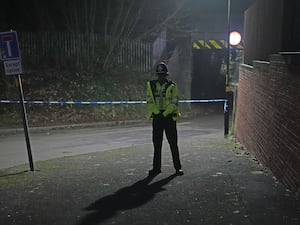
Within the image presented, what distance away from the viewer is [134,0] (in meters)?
20.1

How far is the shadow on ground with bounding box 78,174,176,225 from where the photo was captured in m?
4.83

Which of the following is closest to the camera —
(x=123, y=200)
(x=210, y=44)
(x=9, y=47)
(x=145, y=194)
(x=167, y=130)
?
(x=123, y=200)

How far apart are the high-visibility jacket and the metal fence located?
44.7ft

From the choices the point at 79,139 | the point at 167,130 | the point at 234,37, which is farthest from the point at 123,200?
the point at 234,37

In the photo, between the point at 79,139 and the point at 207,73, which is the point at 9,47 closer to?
the point at 79,139

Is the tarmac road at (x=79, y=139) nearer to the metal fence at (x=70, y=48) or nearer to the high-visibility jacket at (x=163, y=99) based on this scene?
the high-visibility jacket at (x=163, y=99)

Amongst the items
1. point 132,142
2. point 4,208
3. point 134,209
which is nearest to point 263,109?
point 134,209

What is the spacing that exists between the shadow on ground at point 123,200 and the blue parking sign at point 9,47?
11.0 feet

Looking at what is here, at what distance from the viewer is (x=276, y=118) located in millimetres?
6434

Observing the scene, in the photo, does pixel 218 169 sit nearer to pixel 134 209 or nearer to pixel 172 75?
pixel 134 209

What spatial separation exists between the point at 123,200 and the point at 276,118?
2843 mm

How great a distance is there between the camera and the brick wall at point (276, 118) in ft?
17.7

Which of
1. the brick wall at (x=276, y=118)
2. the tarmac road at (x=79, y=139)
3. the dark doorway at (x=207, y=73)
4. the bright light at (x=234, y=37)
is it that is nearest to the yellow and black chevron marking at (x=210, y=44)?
the dark doorway at (x=207, y=73)

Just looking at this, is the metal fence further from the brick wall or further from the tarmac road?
the brick wall
